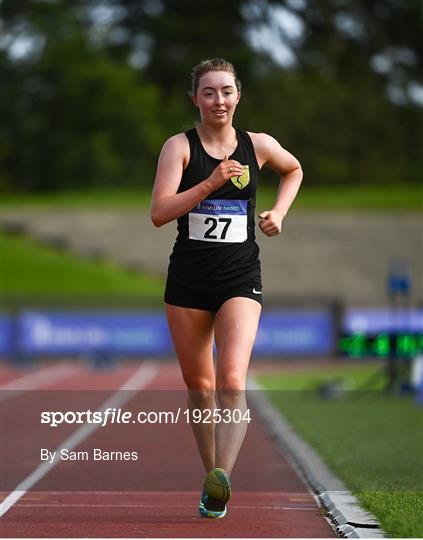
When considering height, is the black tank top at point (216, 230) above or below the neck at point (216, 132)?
below

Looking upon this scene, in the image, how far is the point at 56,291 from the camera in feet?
150

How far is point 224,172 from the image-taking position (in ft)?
23.6

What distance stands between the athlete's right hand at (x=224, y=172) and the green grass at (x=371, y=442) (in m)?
1.77

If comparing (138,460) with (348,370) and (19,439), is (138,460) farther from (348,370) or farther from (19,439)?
(348,370)

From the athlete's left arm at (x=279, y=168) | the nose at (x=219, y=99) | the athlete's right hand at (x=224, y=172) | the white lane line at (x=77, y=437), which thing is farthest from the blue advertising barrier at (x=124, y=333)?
the athlete's right hand at (x=224, y=172)

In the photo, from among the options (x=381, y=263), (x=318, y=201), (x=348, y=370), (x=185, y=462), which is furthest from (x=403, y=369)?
(x=318, y=201)

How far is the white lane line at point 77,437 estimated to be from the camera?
881cm

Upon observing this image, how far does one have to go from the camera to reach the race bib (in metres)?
7.45

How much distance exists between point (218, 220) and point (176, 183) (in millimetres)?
268

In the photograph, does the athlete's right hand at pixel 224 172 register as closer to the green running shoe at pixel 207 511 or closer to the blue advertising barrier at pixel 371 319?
the green running shoe at pixel 207 511

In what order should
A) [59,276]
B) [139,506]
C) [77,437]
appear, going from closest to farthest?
[139,506] → [77,437] → [59,276]
